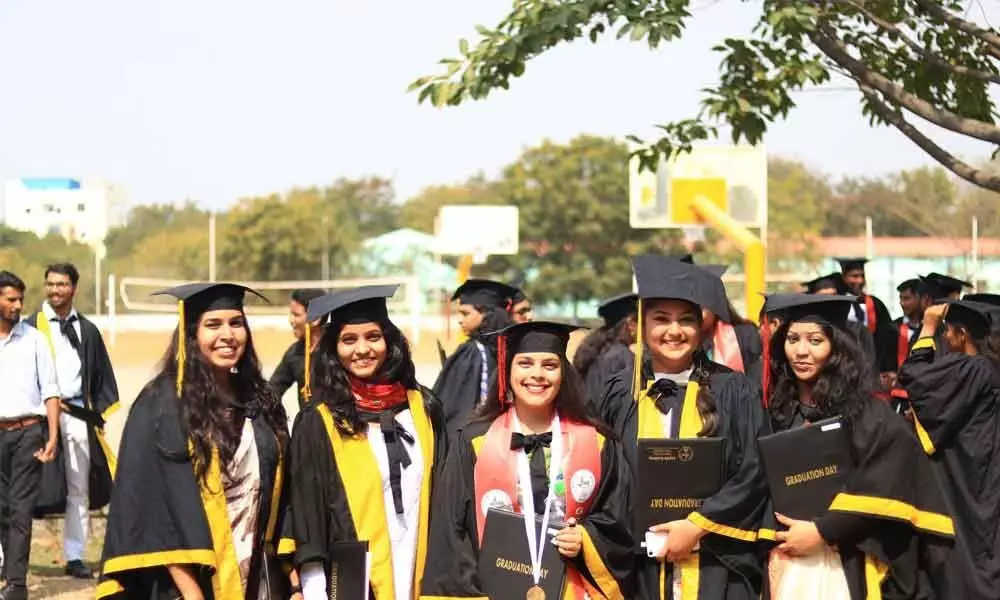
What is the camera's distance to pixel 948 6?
28.5 ft

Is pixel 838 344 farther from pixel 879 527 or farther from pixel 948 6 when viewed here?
pixel 948 6

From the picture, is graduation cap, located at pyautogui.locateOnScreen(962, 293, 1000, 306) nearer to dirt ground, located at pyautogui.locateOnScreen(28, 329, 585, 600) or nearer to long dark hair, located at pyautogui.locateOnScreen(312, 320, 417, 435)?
dirt ground, located at pyautogui.locateOnScreen(28, 329, 585, 600)

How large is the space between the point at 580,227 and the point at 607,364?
152ft

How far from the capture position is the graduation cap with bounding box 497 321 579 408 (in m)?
5.26

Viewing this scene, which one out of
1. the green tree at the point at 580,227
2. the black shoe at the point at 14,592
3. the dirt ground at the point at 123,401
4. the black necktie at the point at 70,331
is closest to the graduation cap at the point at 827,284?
the dirt ground at the point at 123,401

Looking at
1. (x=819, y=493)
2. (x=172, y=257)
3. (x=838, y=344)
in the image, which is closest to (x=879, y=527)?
(x=819, y=493)

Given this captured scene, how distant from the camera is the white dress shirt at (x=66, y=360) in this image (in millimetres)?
10148

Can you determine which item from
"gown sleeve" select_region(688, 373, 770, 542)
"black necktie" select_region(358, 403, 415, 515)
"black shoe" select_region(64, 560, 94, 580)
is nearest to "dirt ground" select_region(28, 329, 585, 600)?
"black shoe" select_region(64, 560, 94, 580)

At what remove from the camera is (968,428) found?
24.4 ft

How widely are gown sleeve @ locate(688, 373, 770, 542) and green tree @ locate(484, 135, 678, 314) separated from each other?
48560 millimetres

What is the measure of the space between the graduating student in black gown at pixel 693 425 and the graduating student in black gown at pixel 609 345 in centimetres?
325

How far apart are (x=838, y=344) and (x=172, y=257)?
5604 cm

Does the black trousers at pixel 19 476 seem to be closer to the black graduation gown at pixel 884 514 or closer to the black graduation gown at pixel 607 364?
the black graduation gown at pixel 607 364

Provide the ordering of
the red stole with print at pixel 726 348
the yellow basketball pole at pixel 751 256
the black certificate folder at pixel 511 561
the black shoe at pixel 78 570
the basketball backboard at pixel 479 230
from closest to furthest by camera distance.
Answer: the black certificate folder at pixel 511 561 → the red stole with print at pixel 726 348 → the black shoe at pixel 78 570 → the yellow basketball pole at pixel 751 256 → the basketball backboard at pixel 479 230
